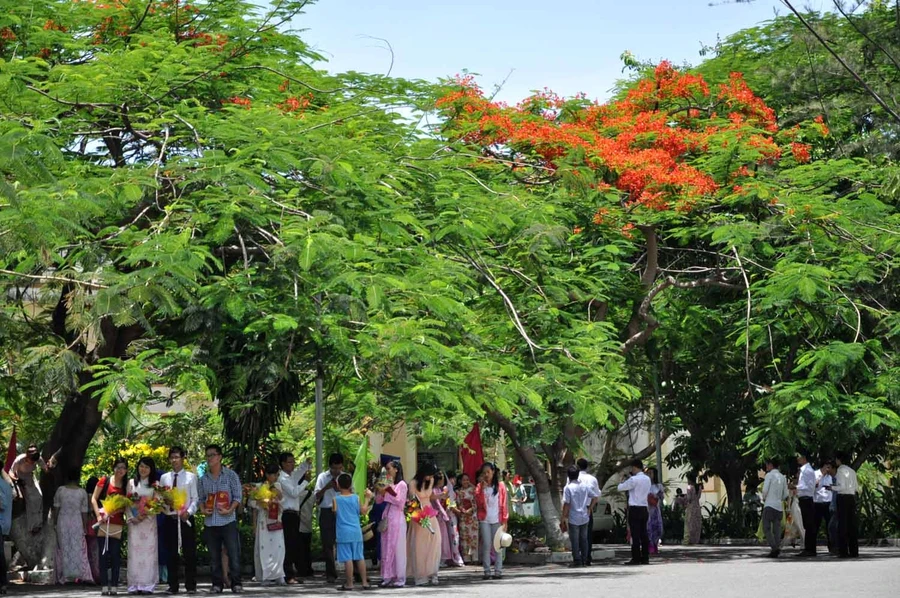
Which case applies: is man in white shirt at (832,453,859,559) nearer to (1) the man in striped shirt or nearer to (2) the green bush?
(2) the green bush

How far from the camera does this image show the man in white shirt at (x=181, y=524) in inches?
637

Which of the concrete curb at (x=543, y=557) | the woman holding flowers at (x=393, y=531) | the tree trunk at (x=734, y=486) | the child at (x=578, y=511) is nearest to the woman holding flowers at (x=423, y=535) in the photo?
the woman holding flowers at (x=393, y=531)

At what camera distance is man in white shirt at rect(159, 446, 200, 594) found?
16.2 meters

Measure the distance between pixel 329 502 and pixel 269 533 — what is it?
896mm

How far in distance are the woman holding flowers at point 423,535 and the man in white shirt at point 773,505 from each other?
18.8ft

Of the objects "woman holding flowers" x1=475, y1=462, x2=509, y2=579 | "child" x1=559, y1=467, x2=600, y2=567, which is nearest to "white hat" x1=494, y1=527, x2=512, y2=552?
"woman holding flowers" x1=475, y1=462, x2=509, y2=579

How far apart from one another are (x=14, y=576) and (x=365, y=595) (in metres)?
5.89

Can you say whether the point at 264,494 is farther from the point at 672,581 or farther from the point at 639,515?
the point at 639,515

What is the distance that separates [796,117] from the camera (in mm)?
24109

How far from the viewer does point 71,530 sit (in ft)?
58.7

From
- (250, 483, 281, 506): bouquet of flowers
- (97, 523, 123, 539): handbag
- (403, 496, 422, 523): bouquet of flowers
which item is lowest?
(97, 523, 123, 539): handbag

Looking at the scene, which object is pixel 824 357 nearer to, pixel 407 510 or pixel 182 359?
pixel 407 510

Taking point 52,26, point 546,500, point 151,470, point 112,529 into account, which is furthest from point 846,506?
point 52,26

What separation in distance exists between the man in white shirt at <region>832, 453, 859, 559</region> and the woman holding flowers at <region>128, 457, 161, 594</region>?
31.6 feet
